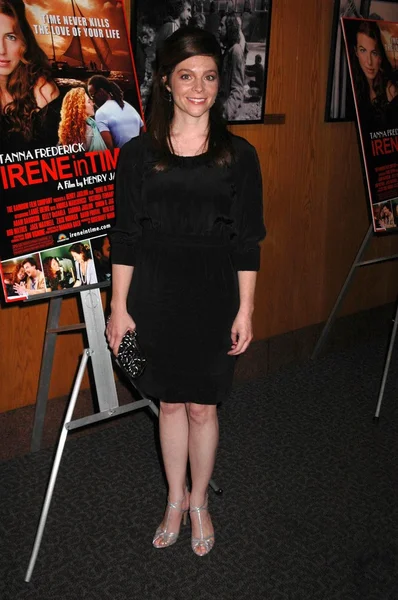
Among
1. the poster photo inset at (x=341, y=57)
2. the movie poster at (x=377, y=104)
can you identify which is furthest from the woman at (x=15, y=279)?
the poster photo inset at (x=341, y=57)

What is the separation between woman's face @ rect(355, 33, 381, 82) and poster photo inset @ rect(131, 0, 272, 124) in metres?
0.42

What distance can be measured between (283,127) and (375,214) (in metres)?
0.61

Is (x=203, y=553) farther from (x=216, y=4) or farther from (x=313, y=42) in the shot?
(x=313, y=42)

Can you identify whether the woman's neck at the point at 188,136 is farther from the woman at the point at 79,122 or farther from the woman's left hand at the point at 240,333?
the woman's left hand at the point at 240,333

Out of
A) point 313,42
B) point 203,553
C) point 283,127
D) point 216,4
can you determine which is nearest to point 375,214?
point 283,127

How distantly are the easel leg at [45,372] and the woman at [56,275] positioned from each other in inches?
10.2

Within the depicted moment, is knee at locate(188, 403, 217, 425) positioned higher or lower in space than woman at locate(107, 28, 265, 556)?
lower

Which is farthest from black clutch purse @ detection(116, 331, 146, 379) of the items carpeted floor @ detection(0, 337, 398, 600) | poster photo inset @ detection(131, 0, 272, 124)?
poster photo inset @ detection(131, 0, 272, 124)

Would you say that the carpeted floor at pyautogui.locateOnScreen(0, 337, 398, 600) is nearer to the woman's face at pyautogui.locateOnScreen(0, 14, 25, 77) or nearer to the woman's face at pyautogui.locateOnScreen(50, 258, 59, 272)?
the woman's face at pyautogui.locateOnScreen(50, 258, 59, 272)

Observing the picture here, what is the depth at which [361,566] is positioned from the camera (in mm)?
2098

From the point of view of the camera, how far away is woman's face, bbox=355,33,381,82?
308 cm

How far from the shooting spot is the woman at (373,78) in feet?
10.1

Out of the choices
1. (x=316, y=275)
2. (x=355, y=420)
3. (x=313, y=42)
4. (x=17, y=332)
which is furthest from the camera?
(x=316, y=275)

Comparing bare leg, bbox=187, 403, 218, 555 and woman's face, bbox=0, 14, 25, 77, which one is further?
bare leg, bbox=187, 403, 218, 555
